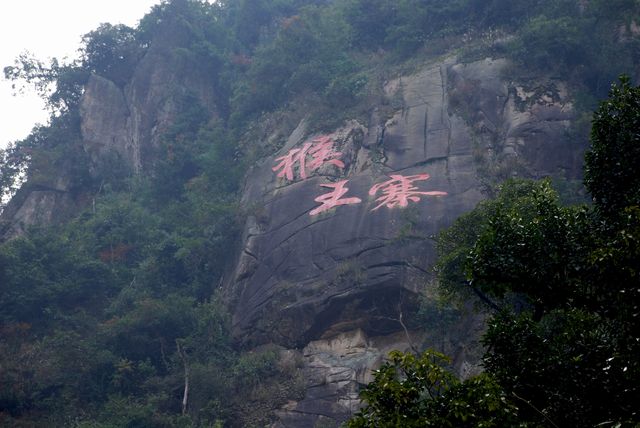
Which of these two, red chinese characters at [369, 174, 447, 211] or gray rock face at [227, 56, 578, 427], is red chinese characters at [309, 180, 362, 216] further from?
red chinese characters at [369, 174, 447, 211]

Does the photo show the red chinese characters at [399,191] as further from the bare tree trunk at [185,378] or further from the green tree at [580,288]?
the green tree at [580,288]

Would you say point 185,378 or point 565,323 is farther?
point 185,378

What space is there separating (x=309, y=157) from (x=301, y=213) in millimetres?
2004

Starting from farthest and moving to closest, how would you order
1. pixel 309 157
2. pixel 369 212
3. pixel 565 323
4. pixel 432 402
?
pixel 309 157 < pixel 369 212 < pixel 565 323 < pixel 432 402

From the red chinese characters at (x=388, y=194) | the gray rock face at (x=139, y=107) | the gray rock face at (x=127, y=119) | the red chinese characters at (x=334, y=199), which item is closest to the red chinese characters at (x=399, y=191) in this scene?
the red chinese characters at (x=388, y=194)

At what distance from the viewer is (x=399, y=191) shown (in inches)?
623

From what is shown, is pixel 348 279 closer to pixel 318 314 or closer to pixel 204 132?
pixel 318 314

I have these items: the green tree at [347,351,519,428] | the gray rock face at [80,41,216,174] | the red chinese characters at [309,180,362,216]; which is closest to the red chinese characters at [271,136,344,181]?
the red chinese characters at [309,180,362,216]

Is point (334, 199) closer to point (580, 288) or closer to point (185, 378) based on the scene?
point (185, 378)

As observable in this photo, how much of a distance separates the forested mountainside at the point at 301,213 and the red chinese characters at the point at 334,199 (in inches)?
2.2

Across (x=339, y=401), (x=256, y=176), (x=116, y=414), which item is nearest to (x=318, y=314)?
(x=339, y=401)

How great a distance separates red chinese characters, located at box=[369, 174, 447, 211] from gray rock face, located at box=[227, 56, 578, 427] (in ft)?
0.13

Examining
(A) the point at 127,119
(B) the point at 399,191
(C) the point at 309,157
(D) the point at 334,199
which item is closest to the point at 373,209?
(B) the point at 399,191

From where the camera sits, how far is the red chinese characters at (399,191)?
1544cm
